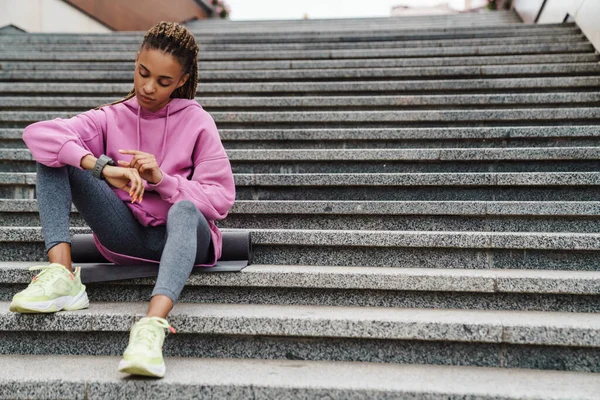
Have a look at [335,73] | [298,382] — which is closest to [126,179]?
[298,382]

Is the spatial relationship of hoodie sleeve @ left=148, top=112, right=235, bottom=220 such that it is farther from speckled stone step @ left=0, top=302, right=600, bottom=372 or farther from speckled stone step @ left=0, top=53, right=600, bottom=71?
speckled stone step @ left=0, top=53, right=600, bottom=71

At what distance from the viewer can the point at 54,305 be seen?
2.12 metres

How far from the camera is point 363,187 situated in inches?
128

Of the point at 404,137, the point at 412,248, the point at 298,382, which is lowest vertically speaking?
the point at 298,382

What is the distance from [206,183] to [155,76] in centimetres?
47

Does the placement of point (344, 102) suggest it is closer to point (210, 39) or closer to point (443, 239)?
point (443, 239)

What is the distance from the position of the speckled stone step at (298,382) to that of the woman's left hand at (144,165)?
694 millimetres

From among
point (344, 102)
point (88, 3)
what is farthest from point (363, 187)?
point (88, 3)

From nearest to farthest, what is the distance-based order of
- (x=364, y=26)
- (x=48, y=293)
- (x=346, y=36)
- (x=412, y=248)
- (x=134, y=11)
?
(x=48, y=293) → (x=412, y=248) → (x=346, y=36) → (x=364, y=26) → (x=134, y=11)

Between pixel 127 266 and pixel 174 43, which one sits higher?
pixel 174 43

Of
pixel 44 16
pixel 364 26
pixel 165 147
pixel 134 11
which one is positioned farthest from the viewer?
pixel 134 11

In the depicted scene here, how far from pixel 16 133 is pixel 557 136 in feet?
11.6

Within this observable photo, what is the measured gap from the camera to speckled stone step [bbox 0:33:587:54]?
579 centimetres

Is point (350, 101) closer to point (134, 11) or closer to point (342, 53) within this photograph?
point (342, 53)
